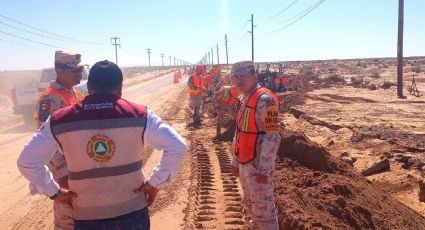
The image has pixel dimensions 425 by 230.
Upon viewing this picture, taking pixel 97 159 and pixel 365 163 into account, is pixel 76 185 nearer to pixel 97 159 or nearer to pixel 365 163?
pixel 97 159

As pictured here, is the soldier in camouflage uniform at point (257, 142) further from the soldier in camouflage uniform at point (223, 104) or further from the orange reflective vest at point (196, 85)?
the orange reflective vest at point (196, 85)

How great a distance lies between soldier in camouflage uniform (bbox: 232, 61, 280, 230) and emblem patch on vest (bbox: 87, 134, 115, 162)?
191 centimetres

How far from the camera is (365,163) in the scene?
9.23 m

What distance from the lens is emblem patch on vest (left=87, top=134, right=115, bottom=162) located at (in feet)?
8.16

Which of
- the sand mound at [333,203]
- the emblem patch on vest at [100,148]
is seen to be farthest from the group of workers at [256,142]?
the emblem patch on vest at [100,148]

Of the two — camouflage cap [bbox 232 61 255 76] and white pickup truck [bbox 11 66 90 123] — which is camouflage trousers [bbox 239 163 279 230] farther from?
white pickup truck [bbox 11 66 90 123]

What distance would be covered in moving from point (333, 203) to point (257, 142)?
1835 mm

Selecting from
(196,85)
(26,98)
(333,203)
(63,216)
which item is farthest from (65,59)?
(26,98)

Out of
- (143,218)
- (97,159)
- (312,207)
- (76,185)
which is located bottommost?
(312,207)

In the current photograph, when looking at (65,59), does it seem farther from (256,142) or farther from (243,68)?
(256,142)

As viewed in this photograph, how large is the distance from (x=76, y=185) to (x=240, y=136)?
2.08 meters

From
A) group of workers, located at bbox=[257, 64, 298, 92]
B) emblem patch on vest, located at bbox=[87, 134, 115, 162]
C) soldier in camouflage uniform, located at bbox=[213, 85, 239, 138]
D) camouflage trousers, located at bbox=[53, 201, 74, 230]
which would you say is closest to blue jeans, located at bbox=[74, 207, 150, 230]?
emblem patch on vest, located at bbox=[87, 134, 115, 162]

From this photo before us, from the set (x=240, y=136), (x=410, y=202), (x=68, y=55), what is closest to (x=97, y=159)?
(x=68, y=55)

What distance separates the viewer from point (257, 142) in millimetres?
4188
